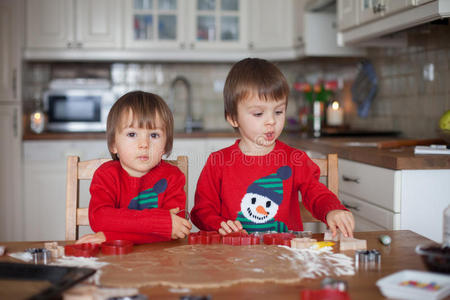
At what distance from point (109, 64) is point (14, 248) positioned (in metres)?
3.31

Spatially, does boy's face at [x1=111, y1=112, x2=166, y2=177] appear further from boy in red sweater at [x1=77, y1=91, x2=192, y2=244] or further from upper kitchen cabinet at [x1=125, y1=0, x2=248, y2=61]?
upper kitchen cabinet at [x1=125, y1=0, x2=248, y2=61]

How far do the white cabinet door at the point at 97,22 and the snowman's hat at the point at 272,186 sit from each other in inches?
106

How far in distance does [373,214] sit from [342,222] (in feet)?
3.11

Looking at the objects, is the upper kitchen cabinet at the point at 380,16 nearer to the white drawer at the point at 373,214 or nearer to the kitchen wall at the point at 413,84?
the kitchen wall at the point at 413,84

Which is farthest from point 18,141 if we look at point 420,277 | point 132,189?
point 420,277

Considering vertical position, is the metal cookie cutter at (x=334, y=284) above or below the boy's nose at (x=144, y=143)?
below

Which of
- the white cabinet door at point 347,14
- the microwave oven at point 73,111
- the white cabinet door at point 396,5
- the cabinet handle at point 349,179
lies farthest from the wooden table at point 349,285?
the microwave oven at point 73,111

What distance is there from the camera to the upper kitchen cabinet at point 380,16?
199 centimetres

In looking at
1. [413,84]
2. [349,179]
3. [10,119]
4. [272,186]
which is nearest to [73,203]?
[272,186]

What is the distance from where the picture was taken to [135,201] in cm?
139

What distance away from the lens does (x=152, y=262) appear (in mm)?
949

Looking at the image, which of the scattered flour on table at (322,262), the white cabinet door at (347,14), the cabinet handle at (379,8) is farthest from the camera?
the white cabinet door at (347,14)

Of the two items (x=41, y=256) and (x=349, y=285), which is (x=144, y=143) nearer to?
(x=41, y=256)

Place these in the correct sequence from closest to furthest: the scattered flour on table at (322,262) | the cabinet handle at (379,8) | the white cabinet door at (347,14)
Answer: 1. the scattered flour on table at (322,262)
2. the cabinet handle at (379,8)
3. the white cabinet door at (347,14)
